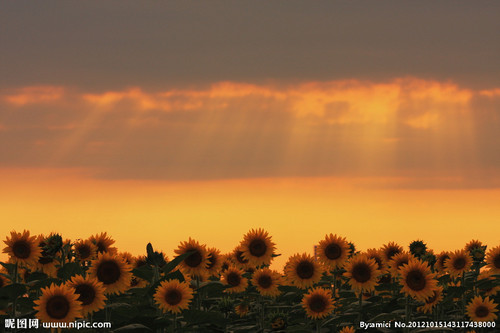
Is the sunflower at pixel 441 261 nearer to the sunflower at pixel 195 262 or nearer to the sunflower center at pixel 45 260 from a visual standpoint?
the sunflower at pixel 195 262

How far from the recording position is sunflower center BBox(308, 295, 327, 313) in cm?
1756

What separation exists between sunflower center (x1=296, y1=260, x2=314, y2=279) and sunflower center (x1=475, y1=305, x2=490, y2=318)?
17.1 ft

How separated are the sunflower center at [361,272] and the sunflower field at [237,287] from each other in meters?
0.03

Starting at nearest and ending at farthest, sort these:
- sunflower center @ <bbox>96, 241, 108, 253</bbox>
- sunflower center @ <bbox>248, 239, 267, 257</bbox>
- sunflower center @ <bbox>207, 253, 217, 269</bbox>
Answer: sunflower center @ <bbox>96, 241, 108, 253</bbox> → sunflower center @ <bbox>207, 253, 217, 269</bbox> → sunflower center @ <bbox>248, 239, 267, 257</bbox>

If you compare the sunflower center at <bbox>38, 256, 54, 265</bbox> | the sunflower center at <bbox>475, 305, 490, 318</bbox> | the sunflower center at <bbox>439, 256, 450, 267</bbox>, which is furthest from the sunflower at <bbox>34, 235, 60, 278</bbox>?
the sunflower center at <bbox>439, 256, 450, 267</bbox>

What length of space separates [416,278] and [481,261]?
5.45 meters

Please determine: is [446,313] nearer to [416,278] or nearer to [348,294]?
[348,294]

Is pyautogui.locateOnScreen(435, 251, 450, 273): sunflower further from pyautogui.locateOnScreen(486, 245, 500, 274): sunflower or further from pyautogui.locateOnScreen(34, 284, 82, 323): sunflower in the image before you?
pyautogui.locateOnScreen(34, 284, 82, 323): sunflower

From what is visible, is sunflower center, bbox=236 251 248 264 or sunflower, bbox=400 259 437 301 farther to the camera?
sunflower center, bbox=236 251 248 264

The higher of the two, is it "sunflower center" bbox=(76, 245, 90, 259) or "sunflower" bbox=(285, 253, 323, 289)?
"sunflower center" bbox=(76, 245, 90, 259)

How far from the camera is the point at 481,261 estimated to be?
68.4 ft

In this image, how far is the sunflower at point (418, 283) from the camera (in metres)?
16.4

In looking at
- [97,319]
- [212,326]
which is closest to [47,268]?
[97,319]


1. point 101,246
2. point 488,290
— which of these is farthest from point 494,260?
point 101,246
